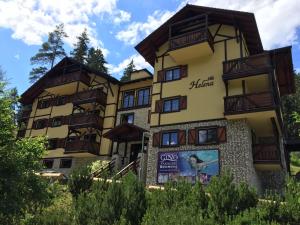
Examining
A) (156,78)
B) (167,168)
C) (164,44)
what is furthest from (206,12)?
(167,168)

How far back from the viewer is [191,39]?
24.0 m

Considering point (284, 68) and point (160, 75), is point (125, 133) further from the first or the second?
point (284, 68)

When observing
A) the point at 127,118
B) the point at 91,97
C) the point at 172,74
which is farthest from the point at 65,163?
the point at 172,74

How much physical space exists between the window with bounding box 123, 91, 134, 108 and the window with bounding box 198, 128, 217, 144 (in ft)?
34.9

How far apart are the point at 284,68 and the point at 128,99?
14.8 m

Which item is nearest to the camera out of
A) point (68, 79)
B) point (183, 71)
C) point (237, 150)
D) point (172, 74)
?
point (237, 150)

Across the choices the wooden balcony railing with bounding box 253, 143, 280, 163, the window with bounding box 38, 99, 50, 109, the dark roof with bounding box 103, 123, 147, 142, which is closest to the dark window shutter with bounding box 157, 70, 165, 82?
the dark roof with bounding box 103, 123, 147, 142

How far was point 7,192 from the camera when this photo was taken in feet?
32.4

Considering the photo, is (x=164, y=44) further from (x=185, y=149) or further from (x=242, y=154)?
(x=242, y=154)

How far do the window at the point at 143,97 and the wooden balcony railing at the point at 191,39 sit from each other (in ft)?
23.9

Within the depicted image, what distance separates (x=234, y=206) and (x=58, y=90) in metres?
29.5

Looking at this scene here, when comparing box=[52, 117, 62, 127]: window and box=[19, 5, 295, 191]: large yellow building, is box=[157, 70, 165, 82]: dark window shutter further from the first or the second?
box=[52, 117, 62, 127]: window

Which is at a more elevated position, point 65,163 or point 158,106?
point 158,106

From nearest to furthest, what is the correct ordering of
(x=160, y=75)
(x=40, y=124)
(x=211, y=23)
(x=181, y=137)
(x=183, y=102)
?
(x=181, y=137), (x=183, y=102), (x=211, y=23), (x=160, y=75), (x=40, y=124)
